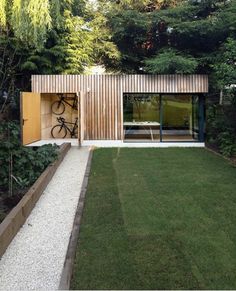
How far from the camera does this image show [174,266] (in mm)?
4242

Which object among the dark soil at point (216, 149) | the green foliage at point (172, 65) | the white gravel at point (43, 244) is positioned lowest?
the white gravel at point (43, 244)

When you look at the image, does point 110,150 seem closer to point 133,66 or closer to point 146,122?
point 146,122

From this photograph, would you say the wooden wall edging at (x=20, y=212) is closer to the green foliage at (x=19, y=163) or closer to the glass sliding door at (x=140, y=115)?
the green foliage at (x=19, y=163)

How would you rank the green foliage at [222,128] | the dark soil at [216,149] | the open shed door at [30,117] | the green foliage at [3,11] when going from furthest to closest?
the open shed door at [30,117]
the green foliage at [222,128]
the dark soil at [216,149]
the green foliage at [3,11]

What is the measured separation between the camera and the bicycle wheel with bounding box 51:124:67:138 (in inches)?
682

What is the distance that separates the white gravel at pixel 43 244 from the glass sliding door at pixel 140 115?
731 cm

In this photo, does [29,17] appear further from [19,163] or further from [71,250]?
[71,250]

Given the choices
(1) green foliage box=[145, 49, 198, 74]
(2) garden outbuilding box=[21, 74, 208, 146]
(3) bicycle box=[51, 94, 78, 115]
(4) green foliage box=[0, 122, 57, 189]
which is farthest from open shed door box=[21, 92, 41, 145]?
(1) green foliage box=[145, 49, 198, 74]

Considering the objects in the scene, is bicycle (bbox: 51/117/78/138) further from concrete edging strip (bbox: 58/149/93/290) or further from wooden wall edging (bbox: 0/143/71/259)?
concrete edging strip (bbox: 58/149/93/290)

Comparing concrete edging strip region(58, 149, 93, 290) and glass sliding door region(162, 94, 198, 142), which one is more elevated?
glass sliding door region(162, 94, 198, 142)

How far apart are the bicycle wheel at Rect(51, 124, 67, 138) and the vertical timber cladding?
243 cm

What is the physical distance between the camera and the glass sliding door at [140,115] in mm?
15396

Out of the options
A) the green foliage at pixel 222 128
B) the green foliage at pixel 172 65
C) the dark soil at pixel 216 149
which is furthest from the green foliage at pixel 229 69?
the green foliage at pixel 172 65

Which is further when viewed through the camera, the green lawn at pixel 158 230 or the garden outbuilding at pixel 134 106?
the garden outbuilding at pixel 134 106
